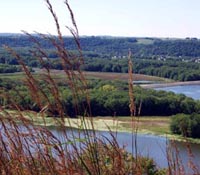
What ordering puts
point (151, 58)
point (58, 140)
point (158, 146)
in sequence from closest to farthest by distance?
point (58, 140), point (158, 146), point (151, 58)

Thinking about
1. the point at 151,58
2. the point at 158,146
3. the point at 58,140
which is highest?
the point at 58,140

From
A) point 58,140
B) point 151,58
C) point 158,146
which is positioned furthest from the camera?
point 151,58

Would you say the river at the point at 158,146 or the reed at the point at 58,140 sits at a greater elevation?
the reed at the point at 58,140

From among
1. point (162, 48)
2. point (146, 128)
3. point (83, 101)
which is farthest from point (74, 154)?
point (162, 48)

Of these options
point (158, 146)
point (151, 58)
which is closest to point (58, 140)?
point (158, 146)

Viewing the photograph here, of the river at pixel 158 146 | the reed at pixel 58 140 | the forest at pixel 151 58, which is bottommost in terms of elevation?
the forest at pixel 151 58

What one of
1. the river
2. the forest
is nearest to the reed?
the river

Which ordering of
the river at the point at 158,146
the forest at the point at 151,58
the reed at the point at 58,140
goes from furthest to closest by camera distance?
the forest at the point at 151,58 → the river at the point at 158,146 → the reed at the point at 58,140

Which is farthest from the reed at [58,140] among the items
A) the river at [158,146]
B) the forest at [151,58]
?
the forest at [151,58]

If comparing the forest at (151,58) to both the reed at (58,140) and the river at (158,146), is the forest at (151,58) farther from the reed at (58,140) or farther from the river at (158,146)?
the reed at (58,140)

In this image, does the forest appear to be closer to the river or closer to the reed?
the river

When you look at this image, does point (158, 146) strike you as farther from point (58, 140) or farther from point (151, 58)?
point (151, 58)

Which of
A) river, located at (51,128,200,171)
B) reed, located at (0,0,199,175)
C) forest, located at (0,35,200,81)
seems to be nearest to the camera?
reed, located at (0,0,199,175)

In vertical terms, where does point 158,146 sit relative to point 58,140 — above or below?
below
